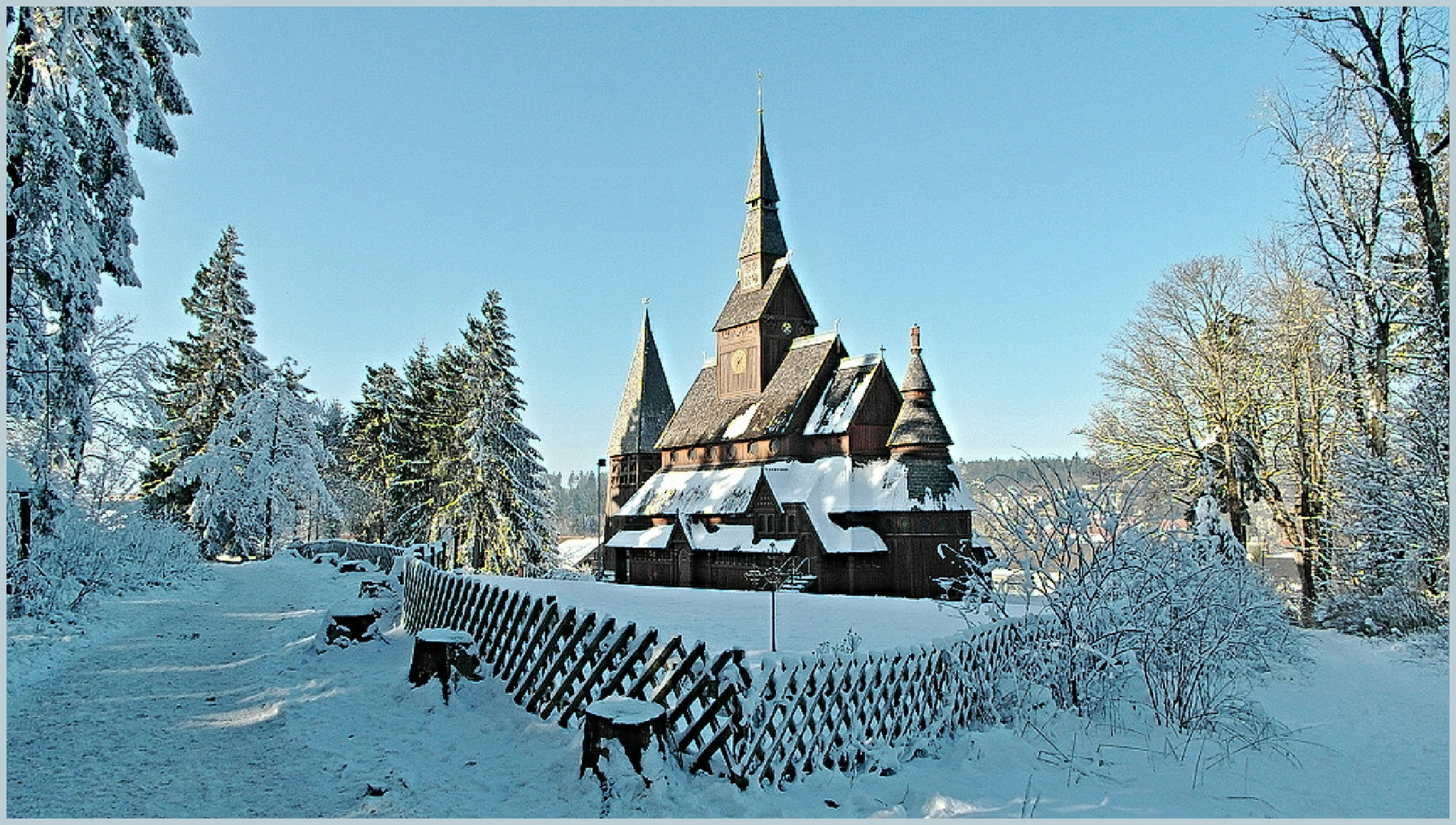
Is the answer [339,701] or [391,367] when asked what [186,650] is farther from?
[391,367]

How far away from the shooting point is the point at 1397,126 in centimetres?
1238

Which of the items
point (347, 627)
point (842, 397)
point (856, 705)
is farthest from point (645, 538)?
point (856, 705)

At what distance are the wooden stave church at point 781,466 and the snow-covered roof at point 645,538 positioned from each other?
7 cm

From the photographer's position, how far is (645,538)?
1331 inches

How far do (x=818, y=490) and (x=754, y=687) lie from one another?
24.5 meters

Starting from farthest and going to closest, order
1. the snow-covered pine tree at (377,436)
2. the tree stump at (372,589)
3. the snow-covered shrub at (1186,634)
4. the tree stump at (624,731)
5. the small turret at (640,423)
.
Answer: the snow-covered pine tree at (377,436) → the small turret at (640,423) → the tree stump at (372,589) → the snow-covered shrub at (1186,634) → the tree stump at (624,731)

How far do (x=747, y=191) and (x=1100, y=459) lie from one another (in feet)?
69.8

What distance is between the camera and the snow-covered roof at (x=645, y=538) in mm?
33000

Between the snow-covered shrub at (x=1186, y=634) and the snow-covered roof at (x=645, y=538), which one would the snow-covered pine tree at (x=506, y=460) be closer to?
the snow-covered roof at (x=645, y=538)

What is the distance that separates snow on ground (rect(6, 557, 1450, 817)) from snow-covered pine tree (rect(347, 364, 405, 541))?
1511 inches

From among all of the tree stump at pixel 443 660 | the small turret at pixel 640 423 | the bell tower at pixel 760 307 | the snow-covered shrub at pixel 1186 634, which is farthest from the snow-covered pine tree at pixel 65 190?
the small turret at pixel 640 423

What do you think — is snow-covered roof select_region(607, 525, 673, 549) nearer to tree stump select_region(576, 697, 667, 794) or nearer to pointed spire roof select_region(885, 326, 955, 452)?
pointed spire roof select_region(885, 326, 955, 452)

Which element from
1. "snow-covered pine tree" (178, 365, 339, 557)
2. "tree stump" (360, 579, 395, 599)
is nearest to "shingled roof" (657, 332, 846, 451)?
"snow-covered pine tree" (178, 365, 339, 557)

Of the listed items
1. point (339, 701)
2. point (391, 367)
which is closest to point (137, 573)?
point (339, 701)
